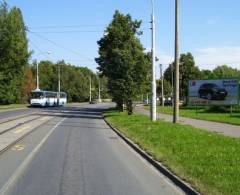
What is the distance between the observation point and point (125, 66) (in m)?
49.7

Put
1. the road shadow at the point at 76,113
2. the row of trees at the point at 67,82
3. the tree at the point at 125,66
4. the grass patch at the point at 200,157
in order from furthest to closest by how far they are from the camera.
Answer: the row of trees at the point at 67,82, the road shadow at the point at 76,113, the tree at the point at 125,66, the grass patch at the point at 200,157

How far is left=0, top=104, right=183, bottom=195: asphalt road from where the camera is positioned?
11.4m

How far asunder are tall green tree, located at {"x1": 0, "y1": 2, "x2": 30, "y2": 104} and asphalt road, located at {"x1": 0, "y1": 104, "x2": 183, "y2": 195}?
7126 centimetres

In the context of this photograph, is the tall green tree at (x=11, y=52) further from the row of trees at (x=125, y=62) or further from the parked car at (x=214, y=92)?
the parked car at (x=214, y=92)

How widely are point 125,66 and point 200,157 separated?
34.5 m

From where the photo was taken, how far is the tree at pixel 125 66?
1956 inches

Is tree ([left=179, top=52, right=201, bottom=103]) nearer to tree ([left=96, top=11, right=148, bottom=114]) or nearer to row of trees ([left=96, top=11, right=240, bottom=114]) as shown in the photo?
row of trees ([left=96, top=11, right=240, bottom=114])

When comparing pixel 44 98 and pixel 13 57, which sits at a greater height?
pixel 13 57

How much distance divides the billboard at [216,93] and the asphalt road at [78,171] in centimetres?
3106

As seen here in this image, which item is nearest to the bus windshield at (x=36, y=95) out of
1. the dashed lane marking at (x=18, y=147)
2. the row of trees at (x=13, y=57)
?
the row of trees at (x=13, y=57)

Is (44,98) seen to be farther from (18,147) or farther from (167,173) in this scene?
(167,173)

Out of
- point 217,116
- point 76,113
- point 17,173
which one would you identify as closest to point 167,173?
point 17,173

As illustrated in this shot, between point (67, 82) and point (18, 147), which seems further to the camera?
point (67, 82)

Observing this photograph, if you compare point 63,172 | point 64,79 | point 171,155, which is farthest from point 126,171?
point 64,79
